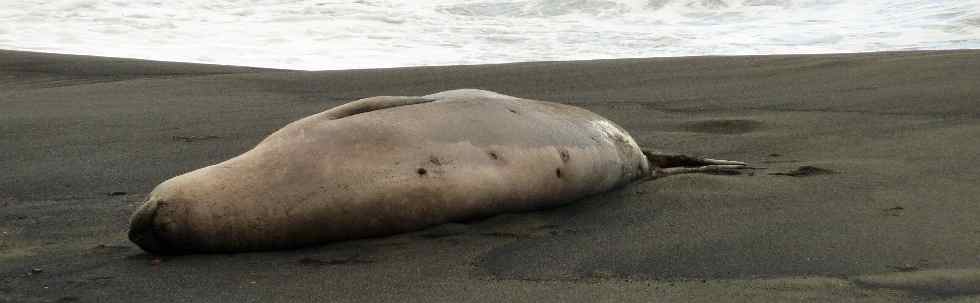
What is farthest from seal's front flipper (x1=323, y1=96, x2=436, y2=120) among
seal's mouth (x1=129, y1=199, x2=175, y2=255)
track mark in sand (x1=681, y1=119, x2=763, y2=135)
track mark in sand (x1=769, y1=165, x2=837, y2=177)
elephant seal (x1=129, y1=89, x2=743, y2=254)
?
track mark in sand (x1=681, y1=119, x2=763, y2=135)

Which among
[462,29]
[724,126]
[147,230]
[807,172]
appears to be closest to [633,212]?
[807,172]

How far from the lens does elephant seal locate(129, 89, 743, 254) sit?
9.13 feet

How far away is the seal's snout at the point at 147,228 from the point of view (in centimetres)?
274

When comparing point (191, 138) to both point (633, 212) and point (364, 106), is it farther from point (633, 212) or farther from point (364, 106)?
point (633, 212)

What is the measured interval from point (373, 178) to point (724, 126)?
2.56 m

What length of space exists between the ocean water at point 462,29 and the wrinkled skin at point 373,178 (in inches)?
253

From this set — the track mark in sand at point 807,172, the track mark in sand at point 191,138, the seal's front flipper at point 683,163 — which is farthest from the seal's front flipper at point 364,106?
the track mark in sand at point 191,138

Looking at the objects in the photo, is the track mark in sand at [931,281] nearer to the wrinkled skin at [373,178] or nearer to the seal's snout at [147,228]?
the wrinkled skin at [373,178]

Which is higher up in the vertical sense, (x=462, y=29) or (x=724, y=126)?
(x=462, y=29)

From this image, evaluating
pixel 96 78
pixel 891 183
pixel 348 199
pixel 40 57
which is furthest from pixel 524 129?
pixel 40 57

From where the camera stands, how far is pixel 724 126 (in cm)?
512

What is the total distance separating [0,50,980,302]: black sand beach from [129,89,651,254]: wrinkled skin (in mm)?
53

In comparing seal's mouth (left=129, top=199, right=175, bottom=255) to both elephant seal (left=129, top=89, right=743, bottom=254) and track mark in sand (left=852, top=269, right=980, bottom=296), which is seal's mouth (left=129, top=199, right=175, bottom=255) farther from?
track mark in sand (left=852, top=269, right=980, bottom=296)

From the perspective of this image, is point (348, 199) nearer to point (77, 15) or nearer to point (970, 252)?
point (970, 252)
